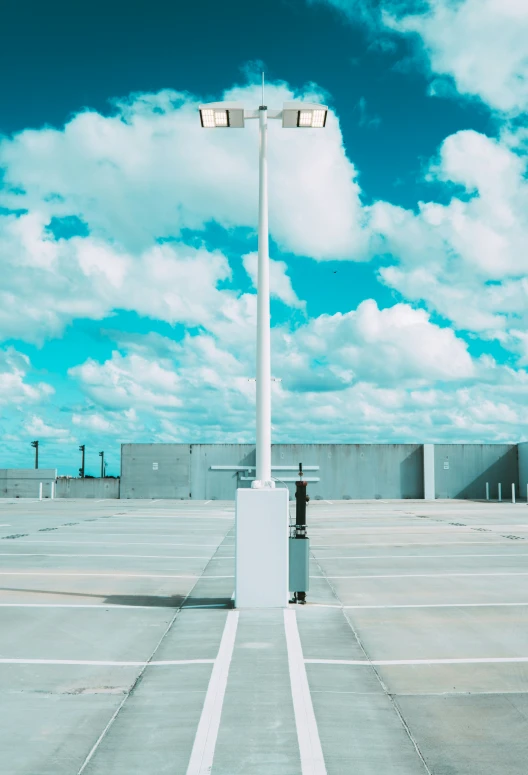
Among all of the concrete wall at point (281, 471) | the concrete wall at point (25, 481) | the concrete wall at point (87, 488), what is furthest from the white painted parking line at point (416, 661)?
the concrete wall at point (25, 481)

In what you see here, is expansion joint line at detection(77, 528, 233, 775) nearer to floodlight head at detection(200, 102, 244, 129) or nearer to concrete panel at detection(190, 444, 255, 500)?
floodlight head at detection(200, 102, 244, 129)

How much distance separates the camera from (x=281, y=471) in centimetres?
4706

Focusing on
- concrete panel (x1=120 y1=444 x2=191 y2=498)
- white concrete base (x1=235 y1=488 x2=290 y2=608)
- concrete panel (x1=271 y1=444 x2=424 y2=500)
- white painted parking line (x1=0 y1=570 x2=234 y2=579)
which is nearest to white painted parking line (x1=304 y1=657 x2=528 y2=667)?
white concrete base (x1=235 y1=488 x2=290 y2=608)

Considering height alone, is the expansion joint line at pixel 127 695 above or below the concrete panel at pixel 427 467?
below

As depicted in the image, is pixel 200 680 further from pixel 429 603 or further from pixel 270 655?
pixel 429 603

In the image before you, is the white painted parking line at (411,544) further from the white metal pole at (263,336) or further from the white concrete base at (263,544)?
the white concrete base at (263,544)

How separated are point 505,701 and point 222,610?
4.40m

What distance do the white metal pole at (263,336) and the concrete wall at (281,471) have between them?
122 feet

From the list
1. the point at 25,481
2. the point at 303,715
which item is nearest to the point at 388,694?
the point at 303,715

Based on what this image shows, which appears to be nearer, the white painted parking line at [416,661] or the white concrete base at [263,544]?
the white painted parking line at [416,661]

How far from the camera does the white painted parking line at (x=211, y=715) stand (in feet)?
15.5

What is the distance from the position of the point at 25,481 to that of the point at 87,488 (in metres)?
4.62

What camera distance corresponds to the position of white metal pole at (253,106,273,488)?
33.2 feet

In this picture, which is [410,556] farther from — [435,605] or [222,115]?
[222,115]
